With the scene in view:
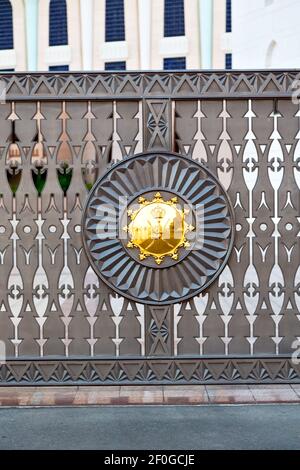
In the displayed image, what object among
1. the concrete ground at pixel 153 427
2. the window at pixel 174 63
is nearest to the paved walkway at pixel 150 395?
the concrete ground at pixel 153 427

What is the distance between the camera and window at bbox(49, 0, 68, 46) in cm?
2886

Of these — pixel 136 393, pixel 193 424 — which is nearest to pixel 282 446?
pixel 193 424

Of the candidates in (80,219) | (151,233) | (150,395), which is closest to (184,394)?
(150,395)

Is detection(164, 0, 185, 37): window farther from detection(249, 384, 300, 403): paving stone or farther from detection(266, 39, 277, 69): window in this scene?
detection(249, 384, 300, 403): paving stone

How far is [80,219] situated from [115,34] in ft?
80.8

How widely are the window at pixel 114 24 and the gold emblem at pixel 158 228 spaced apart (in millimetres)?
24626

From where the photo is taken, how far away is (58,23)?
29.1 meters

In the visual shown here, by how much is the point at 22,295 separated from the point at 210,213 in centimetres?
150

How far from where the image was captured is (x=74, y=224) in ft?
17.4

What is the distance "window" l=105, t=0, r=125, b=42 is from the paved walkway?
25.0 metres

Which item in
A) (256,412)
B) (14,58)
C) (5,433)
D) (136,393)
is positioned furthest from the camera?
(14,58)

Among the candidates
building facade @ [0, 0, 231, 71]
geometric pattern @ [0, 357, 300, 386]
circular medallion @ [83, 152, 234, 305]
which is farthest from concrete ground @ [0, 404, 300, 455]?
building facade @ [0, 0, 231, 71]

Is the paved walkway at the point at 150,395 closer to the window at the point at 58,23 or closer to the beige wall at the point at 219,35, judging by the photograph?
the beige wall at the point at 219,35
